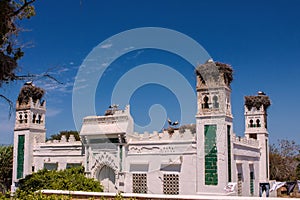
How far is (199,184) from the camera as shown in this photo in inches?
638

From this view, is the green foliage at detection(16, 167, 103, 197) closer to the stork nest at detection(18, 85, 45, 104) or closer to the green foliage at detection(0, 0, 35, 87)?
the stork nest at detection(18, 85, 45, 104)

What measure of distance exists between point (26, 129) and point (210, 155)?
34.8 ft

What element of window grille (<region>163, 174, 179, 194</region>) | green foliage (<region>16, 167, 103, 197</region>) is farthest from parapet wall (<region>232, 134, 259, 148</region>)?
green foliage (<region>16, 167, 103, 197</region>)

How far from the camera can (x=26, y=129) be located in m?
21.3

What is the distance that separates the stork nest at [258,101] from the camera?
22.4 meters

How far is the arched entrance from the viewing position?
18438 millimetres

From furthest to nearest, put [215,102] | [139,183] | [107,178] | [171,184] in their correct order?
1. [107,178]
2. [139,183]
3. [171,184]
4. [215,102]

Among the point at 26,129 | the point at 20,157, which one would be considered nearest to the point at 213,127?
the point at 26,129

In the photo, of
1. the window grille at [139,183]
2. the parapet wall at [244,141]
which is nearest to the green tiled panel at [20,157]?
the window grille at [139,183]

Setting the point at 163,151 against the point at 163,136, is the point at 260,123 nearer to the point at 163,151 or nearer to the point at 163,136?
the point at 163,136

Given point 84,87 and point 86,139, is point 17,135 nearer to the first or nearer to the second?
point 86,139

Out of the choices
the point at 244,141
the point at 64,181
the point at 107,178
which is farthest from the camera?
the point at 244,141

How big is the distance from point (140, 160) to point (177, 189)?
7.19 ft

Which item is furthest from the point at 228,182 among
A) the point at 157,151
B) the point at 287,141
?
the point at 287,141
